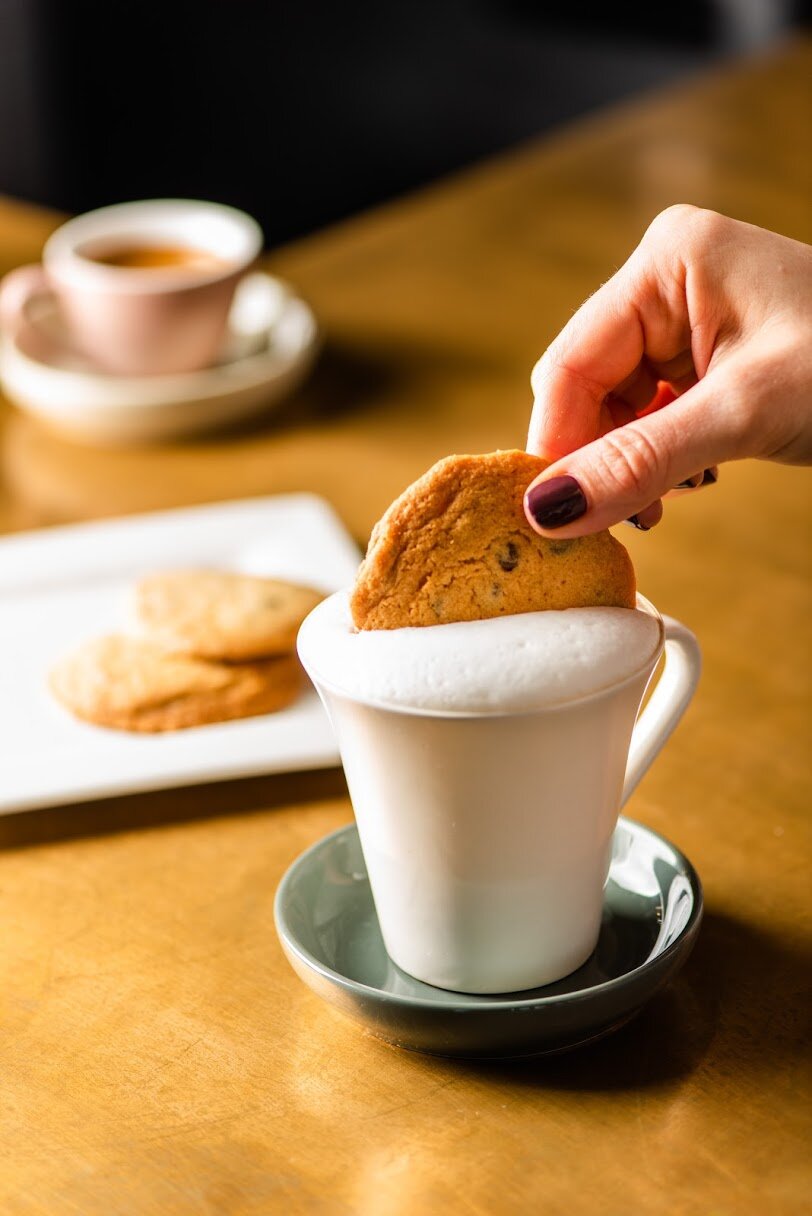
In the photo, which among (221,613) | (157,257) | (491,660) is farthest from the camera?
(157,257)

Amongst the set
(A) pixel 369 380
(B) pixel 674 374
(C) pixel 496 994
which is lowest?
(A) pixel 369 380

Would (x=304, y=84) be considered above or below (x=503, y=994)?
below

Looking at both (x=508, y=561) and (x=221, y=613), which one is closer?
(x=508, y=561)

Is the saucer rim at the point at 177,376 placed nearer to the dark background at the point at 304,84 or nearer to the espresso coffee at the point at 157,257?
the espresso coffee at the point at 157,257

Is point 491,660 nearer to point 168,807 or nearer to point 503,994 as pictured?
point 503,994

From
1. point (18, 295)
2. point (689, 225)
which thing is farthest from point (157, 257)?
point (689, 225)

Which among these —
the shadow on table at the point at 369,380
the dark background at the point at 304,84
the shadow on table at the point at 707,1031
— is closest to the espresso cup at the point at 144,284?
the shadow on table at the point at 369,380
